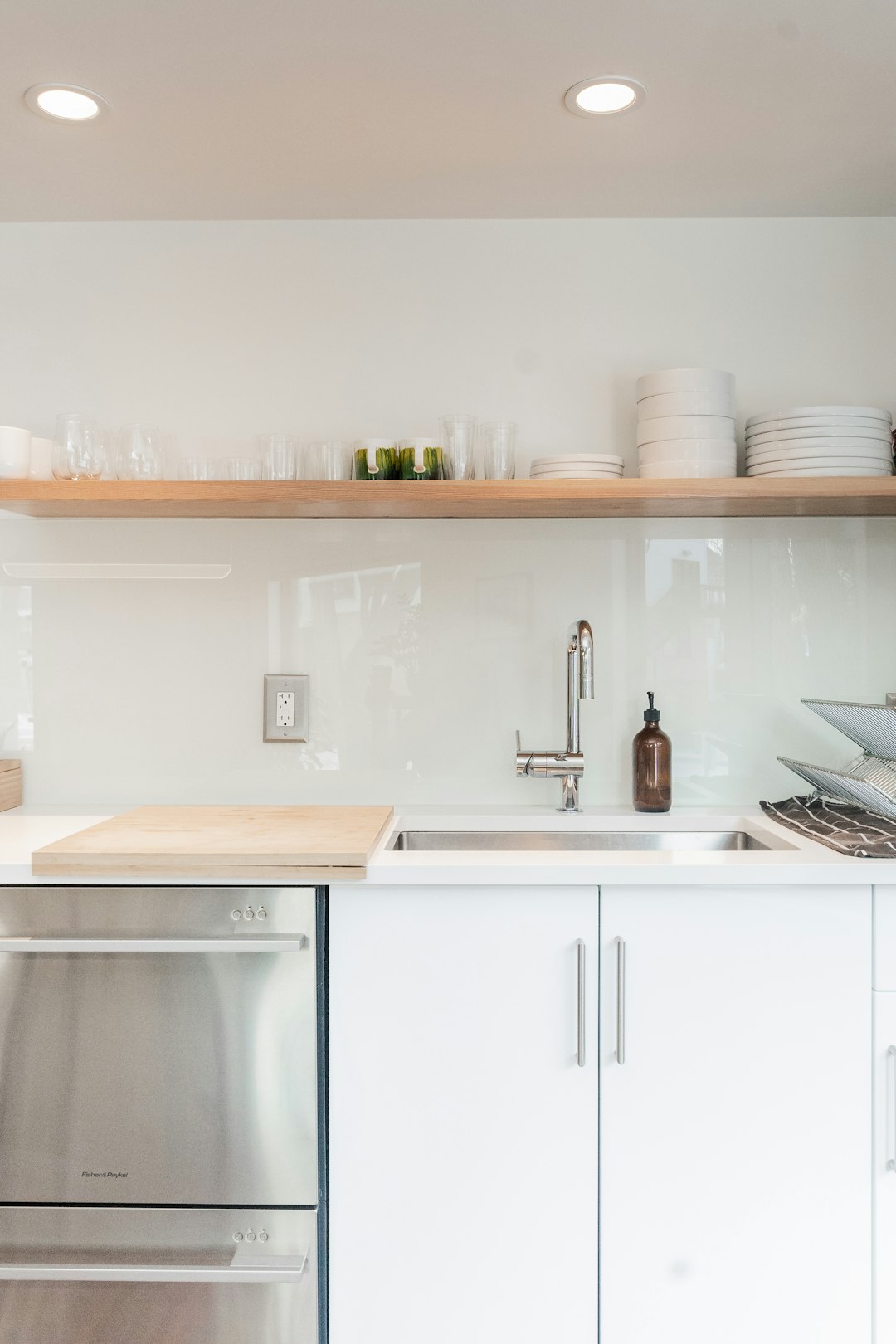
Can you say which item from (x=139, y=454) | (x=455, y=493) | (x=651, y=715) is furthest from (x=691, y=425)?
(x=139, y=454)

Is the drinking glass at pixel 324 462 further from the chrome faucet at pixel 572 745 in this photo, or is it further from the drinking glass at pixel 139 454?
the chrome faucet at pixel 572 745

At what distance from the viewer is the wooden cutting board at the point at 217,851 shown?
57.7 inches

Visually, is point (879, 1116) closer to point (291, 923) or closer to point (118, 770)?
point (291, 923)

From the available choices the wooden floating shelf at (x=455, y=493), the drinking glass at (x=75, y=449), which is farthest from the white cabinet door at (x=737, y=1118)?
the drinking glass at (x=75, y=449)

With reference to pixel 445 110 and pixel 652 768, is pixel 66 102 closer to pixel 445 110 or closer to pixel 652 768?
pixel 445 110

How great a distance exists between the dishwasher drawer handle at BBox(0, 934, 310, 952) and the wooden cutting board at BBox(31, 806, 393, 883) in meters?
0.10

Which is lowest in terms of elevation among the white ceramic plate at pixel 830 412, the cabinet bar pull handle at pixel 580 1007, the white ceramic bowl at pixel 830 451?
the cabinet bar pull handle at pixel 580 1007

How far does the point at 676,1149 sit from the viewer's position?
1.48 meters

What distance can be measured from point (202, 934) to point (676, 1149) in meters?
0.83

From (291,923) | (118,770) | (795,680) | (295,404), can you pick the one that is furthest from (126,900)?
(795,680)

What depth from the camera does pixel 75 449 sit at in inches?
70.8

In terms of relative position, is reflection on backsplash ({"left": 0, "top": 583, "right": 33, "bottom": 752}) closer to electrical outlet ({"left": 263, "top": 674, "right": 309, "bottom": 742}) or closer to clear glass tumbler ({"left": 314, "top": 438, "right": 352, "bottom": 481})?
electrical outlet ({"left": 263, "top": 674, "right": 309, "bottom": 742})

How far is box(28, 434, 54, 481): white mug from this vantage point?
6.18 ft

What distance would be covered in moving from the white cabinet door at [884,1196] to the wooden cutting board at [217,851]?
2.95 ft
